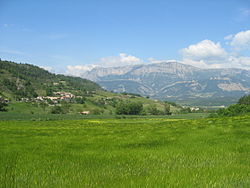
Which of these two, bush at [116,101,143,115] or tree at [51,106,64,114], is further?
bush at [116,101,143,115]

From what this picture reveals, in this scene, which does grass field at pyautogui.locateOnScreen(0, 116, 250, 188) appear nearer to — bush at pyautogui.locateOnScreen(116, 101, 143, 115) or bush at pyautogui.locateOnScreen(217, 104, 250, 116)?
bush at pyautogui.locateOnScreen(217, 104, 250, 116)

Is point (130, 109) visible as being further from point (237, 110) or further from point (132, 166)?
point (132, 166)

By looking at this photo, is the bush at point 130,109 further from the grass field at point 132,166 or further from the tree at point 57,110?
the grass field at point 132,166

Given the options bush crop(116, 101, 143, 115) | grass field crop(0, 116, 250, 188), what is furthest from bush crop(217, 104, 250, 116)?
bush crop(116, 101, 143, 115)

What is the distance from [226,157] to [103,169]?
226 inches

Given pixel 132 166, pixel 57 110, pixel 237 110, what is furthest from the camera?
pixel 57 110

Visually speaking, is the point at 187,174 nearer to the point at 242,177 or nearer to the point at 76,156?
the point at 242,177

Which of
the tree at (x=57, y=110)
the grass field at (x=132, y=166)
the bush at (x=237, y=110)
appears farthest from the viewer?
the tree at (x=57, y=110)

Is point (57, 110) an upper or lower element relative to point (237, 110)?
lower

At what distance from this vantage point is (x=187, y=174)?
27.8ft

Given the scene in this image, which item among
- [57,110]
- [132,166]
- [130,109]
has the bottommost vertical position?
[57,110]

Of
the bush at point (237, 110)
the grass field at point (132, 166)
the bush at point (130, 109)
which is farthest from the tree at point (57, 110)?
the grass field at point (132, 166)

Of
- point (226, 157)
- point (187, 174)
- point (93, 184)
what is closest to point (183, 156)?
point (226, 157)

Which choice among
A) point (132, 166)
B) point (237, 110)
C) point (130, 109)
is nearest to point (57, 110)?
point (130, 109)
